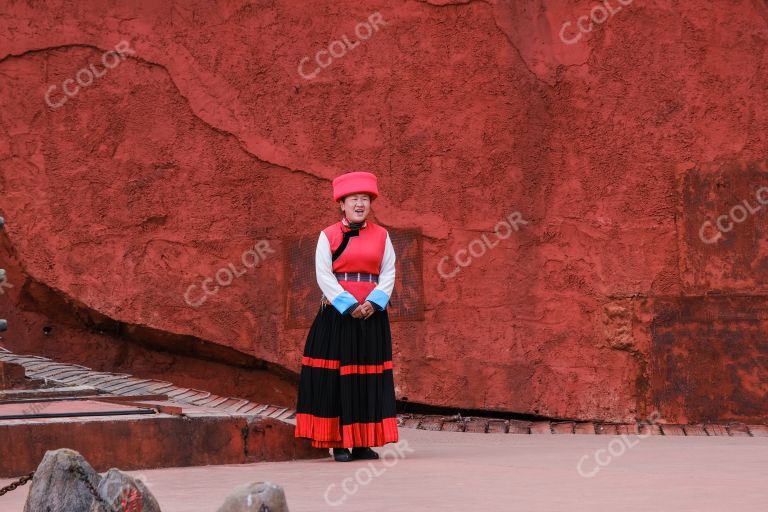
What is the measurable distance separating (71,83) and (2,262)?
1478 mm

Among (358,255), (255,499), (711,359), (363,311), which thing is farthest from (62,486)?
(711,359)

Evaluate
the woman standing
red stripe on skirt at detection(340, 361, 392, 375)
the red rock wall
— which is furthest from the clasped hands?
the red rock wall

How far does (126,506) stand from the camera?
3.31 meters

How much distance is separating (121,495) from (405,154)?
5538 mm

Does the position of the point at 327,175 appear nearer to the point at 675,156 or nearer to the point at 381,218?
the point at 381,218

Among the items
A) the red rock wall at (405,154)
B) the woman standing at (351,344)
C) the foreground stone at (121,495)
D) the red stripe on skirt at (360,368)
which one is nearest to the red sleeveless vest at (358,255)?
the woman standing at (351,344)

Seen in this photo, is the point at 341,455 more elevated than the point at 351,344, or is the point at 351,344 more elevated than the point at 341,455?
the point at 351,344

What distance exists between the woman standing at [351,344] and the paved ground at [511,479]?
0.18 meters

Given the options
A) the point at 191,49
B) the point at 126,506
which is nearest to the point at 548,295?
the point at 191,49

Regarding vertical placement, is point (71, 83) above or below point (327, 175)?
above

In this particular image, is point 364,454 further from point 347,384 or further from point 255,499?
point 255,499

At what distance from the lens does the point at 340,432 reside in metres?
6.09

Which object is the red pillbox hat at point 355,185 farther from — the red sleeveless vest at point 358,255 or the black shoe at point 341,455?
the black shoe at point 341,455

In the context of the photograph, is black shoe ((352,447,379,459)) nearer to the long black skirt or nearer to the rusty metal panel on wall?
the long black skirt
